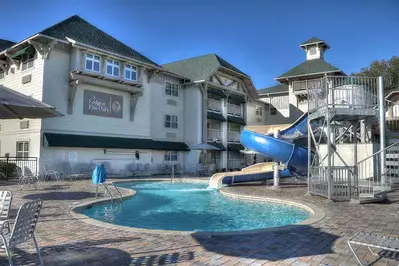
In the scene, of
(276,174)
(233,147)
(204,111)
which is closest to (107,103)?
(204,111)

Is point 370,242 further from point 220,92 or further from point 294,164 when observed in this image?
point 220,92

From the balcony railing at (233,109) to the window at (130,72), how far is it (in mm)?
12728

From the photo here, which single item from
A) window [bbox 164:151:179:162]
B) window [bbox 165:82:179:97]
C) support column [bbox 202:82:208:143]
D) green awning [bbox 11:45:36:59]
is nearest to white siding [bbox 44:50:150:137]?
green awning [bbox 11:45:36:59]

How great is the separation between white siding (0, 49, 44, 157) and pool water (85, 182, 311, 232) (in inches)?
465

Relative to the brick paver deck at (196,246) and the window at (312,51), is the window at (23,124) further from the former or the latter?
the window at (312,51)

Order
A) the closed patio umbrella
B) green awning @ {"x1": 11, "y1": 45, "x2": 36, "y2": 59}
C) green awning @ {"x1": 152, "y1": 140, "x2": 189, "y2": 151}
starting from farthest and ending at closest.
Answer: green awning @ {"x1": 152, "y1": 140, "x2": 189, "y2": 151} → green awning @ {"x1": 11, "y1": 45, "x2": 36, "y2": 59} → the closed patio umbrella

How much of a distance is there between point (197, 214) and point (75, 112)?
1598 cm

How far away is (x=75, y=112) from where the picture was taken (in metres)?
23.3

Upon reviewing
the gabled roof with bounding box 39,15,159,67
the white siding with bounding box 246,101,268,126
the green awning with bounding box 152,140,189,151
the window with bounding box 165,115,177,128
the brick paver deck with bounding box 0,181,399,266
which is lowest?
the brick paver deck with bounding box 0,181,399,266

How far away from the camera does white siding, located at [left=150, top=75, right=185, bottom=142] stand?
97.8ft

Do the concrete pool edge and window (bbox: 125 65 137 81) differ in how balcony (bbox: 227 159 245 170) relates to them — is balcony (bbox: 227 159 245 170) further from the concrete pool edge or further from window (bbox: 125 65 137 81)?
Answer: the concrete pool edge

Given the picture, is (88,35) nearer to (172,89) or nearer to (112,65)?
(112,65)

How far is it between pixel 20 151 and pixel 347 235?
75.1 feet

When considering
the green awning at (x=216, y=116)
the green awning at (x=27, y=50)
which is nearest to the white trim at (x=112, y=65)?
the green awning at (x=27, y=50)
